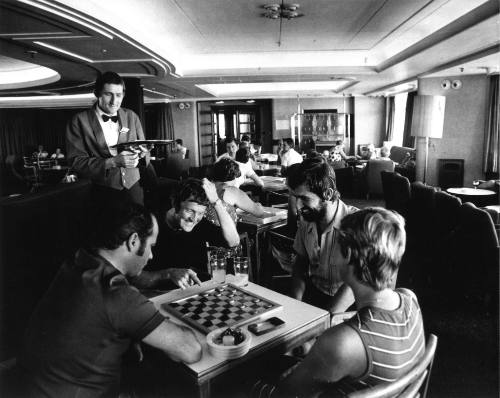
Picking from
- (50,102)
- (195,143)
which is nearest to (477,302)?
(195,143)

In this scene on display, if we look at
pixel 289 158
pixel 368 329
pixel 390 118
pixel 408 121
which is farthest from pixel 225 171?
pixel 390 118

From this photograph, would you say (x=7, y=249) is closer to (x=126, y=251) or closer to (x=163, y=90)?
(x=126, y=251)

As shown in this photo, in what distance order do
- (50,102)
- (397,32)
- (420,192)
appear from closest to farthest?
(420,192) → (397,32) → (50,102)

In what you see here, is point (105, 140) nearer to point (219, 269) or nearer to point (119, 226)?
point (219, 269)

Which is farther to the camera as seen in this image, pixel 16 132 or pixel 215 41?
pixel 16 132

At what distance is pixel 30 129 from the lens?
46.8ft

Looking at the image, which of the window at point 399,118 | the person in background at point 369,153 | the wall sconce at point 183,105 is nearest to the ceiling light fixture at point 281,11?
the person in background at point 369,153

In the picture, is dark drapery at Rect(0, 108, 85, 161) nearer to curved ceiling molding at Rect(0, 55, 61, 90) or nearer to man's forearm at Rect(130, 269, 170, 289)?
curved ceiling molding at Rect(0, 55, 61, 90)

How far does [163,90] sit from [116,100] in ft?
25.1

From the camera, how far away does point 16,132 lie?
1381cm

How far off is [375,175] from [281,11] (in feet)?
14.3

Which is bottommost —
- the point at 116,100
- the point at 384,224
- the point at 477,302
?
the point at 477,302

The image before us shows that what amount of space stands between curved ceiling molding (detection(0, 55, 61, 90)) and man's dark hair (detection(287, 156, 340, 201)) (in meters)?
6.63

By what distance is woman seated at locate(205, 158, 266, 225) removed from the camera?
331 cm
